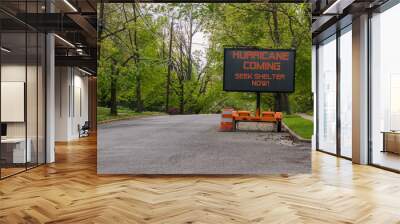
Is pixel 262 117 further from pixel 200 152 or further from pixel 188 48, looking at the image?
pixel 188 48

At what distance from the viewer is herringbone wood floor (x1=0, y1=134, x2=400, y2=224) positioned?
4328mm

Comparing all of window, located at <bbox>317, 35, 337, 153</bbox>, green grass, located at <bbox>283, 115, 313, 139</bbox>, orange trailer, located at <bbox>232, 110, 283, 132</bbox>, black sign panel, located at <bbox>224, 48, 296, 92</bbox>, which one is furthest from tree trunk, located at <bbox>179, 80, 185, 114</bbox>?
window, located at <bbox>317, 35, 337, 153</bbox>

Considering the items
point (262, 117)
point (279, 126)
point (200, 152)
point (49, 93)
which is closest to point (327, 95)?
point (279, 126)

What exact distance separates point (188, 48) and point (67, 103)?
9515 millimetres

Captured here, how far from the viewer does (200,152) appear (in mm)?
6883

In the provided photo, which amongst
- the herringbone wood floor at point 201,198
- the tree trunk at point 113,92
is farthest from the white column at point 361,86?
the tree trunk at point 113,92

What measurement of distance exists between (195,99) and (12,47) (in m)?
3.26

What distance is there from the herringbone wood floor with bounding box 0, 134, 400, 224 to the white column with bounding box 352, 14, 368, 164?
103 centimetres

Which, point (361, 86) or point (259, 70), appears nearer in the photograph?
point (259, 70)

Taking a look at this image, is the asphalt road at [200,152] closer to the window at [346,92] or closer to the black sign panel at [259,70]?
the black sign panel at [259,70]

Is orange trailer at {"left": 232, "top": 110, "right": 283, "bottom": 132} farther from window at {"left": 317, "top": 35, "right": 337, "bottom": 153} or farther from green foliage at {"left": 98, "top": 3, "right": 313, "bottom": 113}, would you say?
window at {"left": 317, "top": 35, "right": 337, "bottom": 153}

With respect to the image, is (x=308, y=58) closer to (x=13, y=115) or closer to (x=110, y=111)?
(x=110, y=111)

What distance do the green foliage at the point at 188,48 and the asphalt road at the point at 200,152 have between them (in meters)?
0.47

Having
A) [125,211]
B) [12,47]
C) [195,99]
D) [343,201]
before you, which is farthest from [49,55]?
[343,201]
